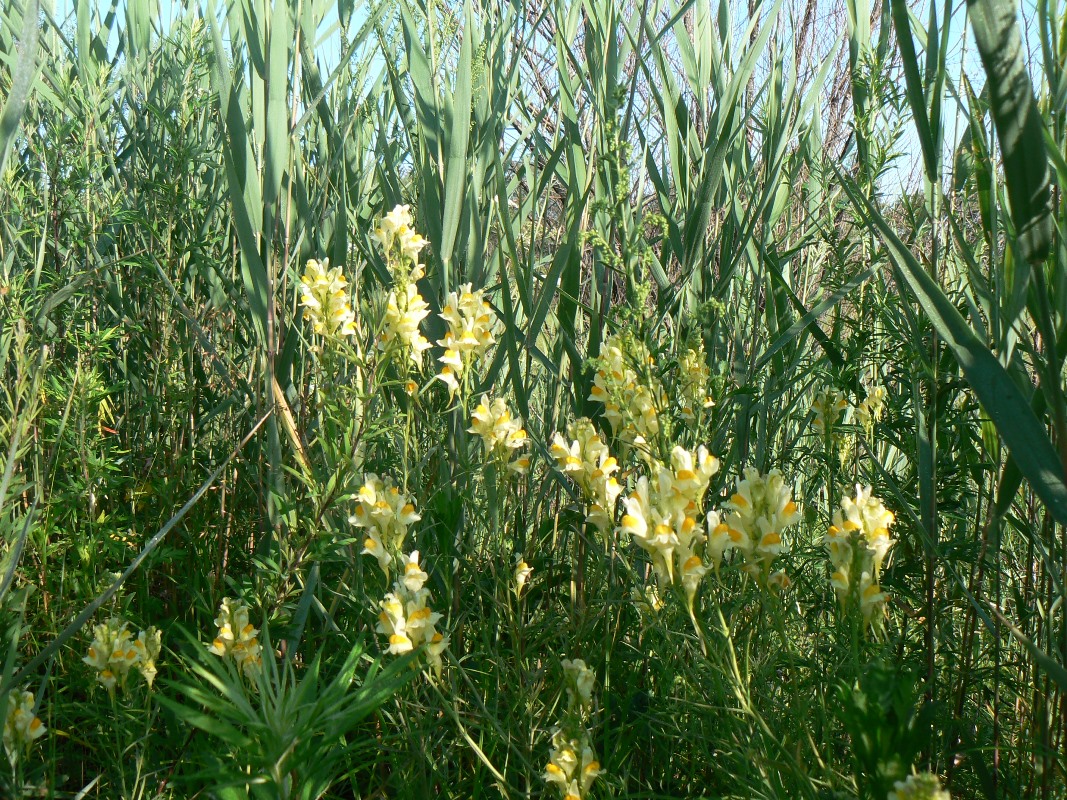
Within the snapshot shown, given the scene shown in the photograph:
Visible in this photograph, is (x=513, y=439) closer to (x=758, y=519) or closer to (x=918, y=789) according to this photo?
(x=758, y=519)

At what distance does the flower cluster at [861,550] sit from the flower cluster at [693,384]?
12.2 inches

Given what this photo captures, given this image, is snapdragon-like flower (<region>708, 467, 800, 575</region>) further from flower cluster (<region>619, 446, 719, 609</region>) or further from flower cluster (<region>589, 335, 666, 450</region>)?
flower cluster (<region>589, 335, 666, 450</region>)

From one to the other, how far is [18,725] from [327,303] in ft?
2.41

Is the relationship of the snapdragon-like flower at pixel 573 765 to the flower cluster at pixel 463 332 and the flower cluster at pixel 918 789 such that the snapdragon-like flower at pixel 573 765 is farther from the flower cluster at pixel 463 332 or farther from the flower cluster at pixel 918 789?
the flower cluster at pixel 463 332

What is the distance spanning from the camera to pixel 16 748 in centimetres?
125

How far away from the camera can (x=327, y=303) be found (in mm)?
1474

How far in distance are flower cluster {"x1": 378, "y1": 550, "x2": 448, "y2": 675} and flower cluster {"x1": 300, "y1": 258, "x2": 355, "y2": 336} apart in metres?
0.43

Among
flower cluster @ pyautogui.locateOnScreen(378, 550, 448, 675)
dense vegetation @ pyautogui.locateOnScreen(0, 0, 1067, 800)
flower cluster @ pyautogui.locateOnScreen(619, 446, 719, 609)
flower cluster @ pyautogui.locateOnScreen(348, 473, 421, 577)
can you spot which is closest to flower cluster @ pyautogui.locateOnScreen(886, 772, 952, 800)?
dense vegetation @ pyautogui.locateOnScreen(0, 0, 1067, 800)

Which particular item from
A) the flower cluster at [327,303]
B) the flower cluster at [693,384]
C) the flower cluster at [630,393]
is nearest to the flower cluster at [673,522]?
the flower cluster at [630,393]

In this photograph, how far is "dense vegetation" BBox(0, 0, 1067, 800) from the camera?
1.06 meters

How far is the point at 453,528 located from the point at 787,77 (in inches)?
49.1

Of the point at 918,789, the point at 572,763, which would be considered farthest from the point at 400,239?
the point at 918,789

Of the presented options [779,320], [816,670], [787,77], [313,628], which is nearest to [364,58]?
[787,77]

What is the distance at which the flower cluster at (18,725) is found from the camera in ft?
4.06
